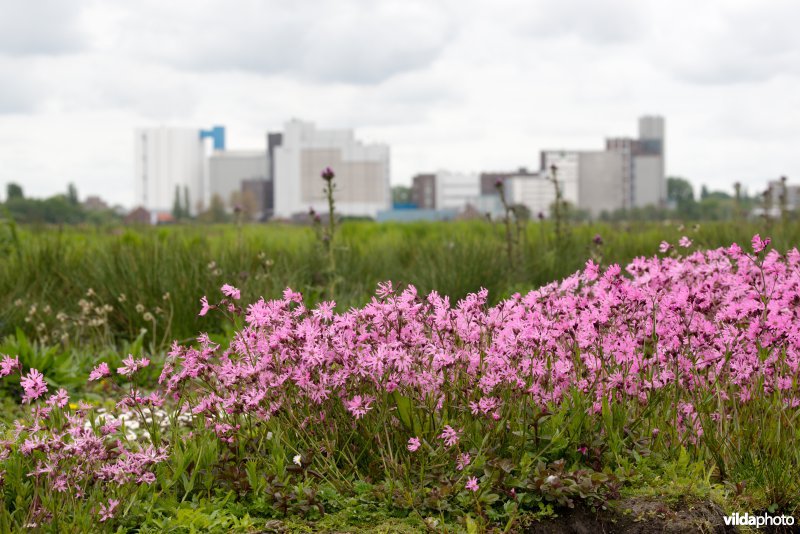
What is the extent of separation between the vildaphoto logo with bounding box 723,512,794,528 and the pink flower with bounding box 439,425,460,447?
1.00 meters

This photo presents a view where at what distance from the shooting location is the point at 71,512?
3.00 meters

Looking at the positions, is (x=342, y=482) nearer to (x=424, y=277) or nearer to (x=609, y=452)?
(x=609, y=452)

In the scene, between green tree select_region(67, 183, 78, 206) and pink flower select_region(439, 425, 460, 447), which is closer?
pink flower select_region(439, 425, 460, 447)

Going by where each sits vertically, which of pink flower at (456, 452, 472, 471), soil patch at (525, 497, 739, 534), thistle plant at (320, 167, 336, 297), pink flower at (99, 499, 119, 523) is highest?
thistle plant at (320, 167, 336, 297)

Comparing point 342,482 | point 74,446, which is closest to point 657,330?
point 342,482

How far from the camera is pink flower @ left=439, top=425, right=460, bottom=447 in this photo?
9.47 ft

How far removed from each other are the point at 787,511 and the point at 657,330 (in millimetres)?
807

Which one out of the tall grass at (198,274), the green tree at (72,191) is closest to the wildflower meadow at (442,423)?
the tall grass at (198,274)

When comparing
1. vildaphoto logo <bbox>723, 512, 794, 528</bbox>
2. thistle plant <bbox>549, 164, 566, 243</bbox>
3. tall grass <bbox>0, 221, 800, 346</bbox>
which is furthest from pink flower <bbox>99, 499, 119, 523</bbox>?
thistle plant <bbox>549, 164, 566, 243</bbox>

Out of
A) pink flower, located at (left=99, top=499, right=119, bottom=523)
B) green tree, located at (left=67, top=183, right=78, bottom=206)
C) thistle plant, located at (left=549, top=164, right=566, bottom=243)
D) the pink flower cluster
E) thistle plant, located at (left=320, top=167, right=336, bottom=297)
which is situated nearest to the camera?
pink flower, located at (left=99, top=499, right=119, bottom=523)

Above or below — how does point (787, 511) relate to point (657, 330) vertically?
below

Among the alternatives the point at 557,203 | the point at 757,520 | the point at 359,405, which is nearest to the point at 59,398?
the point at 359,405

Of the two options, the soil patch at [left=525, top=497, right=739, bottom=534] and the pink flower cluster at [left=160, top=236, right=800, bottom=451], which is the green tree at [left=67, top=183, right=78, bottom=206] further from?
the soil patch at [left=525, top=497, right=739, bottom=534]

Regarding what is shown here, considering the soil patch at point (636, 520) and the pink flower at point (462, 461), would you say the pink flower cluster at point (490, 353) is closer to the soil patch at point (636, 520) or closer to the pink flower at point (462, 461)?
the pink flower at point (462, 461)
